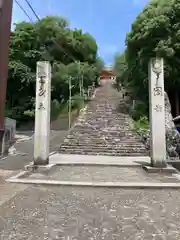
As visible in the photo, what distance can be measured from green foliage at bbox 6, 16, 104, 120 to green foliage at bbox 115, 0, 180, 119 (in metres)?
5.85

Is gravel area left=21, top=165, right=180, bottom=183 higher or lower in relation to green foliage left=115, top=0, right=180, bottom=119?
lower

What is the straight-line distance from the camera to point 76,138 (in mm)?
16453

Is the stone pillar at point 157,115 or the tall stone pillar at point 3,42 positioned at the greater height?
the tall stone pillar at point 3,42

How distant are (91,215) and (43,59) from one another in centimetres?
2324

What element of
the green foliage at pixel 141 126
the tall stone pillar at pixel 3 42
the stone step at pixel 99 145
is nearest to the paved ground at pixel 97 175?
the tall stone pillar at pixel 3 42

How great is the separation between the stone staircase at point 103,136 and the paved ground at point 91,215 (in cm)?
837

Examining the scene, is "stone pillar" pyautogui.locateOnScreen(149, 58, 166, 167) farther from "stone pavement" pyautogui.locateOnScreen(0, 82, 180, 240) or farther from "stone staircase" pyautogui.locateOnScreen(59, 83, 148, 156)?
"stone staircase" pyautogui.locateOnScreen(59, 83, 148, 156)

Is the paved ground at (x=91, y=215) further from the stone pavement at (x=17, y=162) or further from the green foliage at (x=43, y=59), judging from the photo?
the green foliage at (x=43, y=59)

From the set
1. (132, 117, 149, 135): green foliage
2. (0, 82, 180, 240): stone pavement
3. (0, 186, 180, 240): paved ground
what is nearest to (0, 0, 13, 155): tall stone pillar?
(0, 82, 180, 240): stone pavement

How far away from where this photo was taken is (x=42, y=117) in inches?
374

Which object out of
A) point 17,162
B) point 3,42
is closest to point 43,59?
point 3,42

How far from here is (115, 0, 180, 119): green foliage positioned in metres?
18.8

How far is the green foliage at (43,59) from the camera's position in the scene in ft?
79.7

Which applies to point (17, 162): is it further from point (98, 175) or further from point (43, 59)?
point (43, 59)
